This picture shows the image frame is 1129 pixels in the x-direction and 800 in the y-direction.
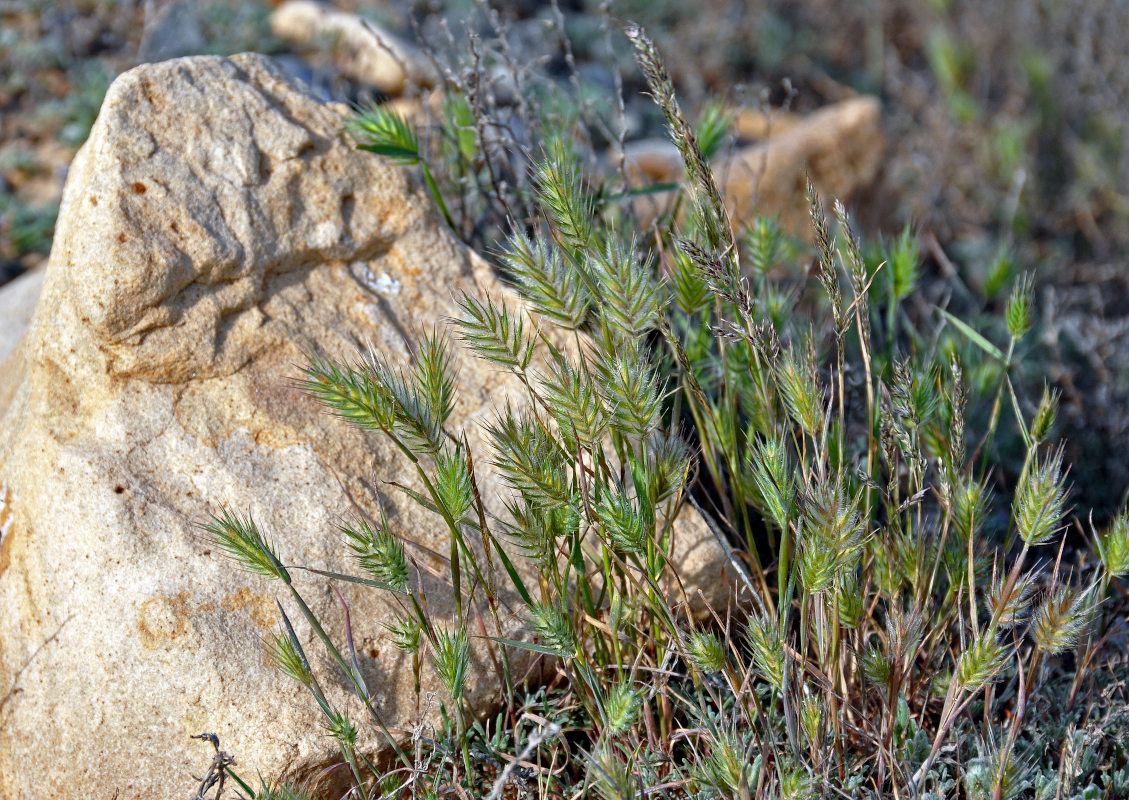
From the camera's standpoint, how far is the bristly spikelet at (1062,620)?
55.7 inches

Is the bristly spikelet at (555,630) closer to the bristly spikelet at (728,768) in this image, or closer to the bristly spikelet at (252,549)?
the bristly spikelet at (728,768)

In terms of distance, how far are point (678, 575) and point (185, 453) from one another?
0.98m

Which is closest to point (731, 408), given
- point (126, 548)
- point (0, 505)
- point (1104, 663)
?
point (1104, 663)

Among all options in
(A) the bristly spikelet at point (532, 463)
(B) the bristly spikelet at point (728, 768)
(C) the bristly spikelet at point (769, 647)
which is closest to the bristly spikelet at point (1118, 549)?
(C) the bristly spikelet at point (769, 647)

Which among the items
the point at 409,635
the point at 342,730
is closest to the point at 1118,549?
the point at 409,635

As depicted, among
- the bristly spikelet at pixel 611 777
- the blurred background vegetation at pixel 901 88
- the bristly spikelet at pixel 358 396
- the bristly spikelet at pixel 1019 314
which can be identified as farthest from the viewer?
the blurred background vegetation at pixel 901 88

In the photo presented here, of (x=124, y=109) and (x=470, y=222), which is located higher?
(x=124, y=109)

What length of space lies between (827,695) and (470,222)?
5.12 ft

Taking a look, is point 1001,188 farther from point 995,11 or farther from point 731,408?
point 731,408

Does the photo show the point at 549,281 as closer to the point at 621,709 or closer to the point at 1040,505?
the point at 621,709

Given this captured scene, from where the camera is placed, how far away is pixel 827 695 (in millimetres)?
1571

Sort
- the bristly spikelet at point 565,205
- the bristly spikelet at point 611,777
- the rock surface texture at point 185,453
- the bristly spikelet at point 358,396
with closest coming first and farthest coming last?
the bristly spikelet at point 611,777 < the bristly spikelet at point 358,396 < the bristly spikelet at point 565,205 < the rock surface texture at point 185,453

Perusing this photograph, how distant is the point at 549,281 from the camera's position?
144 cm

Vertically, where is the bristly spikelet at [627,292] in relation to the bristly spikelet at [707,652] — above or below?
above
